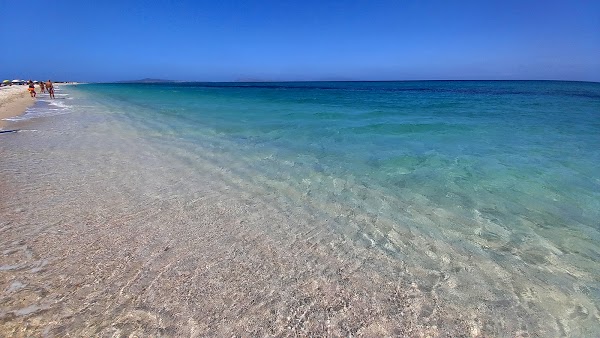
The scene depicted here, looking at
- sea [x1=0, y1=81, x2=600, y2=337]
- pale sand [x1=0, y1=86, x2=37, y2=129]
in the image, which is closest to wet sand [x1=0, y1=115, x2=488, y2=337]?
sea [x1=0, y1=81, x2=600, y2=337]

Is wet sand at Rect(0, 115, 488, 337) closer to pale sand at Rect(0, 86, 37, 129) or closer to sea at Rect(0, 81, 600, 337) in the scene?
sea at Rect(0, 81, 600, 337)

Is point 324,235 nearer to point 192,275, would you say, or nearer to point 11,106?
point 192,275

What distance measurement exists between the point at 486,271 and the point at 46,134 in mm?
14516

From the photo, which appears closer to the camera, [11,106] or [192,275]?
[192,275]

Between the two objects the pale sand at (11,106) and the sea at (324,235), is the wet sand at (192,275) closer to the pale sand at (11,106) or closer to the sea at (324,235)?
the sea at (324,235)

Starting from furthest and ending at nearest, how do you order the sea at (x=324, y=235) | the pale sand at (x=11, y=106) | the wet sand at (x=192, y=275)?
the pale sand at (x=11, y=106)
the sea at (x=324, y=235)
the wet sand at (x=192, y=275)

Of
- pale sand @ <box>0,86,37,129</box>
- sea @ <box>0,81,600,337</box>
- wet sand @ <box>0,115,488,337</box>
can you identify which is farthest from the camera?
pale sand @ <box>0,86,37,129</box>

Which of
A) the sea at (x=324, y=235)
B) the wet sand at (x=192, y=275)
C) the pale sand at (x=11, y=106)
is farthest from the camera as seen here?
the pale sand at (x=11, y=106)

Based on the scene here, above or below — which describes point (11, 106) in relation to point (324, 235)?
above

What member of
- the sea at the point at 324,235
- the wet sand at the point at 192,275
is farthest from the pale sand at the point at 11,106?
the wet sand at the point at 192,275

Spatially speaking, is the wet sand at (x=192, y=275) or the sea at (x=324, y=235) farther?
the sea at (x=324, y=235)

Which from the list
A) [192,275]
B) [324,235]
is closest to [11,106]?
[192,275]

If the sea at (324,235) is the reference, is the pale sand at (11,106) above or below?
above

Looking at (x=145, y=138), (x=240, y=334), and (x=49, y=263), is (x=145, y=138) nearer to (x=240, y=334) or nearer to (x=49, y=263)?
(x=49, y=263)
